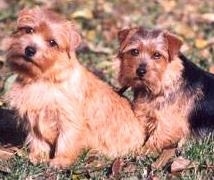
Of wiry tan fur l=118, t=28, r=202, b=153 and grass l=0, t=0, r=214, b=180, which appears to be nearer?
grass l=0, t=0, r=214, b=180

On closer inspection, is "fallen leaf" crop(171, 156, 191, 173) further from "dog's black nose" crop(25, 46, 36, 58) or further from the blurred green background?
the blurred green background

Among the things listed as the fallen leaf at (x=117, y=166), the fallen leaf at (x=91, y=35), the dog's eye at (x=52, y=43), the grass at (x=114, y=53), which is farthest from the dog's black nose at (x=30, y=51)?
the fallen leaf at (x=91, y=35)

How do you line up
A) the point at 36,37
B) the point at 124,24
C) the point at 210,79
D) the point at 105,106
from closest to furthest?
the point at 36,37
the point at 105,106
the point at 210,79
the point at 124,24

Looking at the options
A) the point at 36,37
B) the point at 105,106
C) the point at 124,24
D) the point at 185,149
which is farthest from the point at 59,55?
the point at 124,24

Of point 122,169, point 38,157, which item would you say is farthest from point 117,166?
point 38,157

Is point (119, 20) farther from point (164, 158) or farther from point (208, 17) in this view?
point (164, 158)

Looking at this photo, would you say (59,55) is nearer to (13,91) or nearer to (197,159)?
(13,91)

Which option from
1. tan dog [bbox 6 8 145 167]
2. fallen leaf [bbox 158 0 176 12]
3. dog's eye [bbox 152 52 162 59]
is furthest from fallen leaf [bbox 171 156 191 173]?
fallen leaf [bbox 158 0 176 12]

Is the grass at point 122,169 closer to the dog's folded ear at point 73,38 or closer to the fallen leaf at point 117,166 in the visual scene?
the fallen leaf at point 117,166
